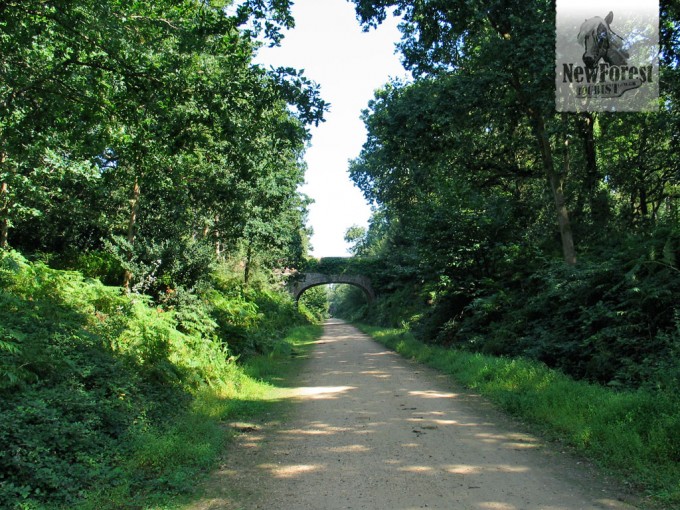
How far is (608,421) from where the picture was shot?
Result: 17.8ft

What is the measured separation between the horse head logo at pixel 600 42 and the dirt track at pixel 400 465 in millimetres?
8930

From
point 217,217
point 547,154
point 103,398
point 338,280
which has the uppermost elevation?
point 547,154

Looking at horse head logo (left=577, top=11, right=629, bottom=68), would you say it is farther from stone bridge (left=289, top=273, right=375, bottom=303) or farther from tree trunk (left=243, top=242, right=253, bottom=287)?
stone bridge (left=289, top=273, right=375, bottom=303)

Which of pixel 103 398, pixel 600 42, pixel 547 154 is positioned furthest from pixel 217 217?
pixel 600 42

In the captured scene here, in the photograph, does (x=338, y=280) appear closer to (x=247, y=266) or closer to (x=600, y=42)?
(x=247, y=266)

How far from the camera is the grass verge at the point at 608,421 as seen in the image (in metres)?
4.29

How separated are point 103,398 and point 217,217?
520 inches

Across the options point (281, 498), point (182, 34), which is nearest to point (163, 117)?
point (182, 34)

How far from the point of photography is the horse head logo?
436 inches

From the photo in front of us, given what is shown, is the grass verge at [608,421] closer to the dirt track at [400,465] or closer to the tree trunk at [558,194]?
the dirt track at [400,465]

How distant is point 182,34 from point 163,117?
1.44 m

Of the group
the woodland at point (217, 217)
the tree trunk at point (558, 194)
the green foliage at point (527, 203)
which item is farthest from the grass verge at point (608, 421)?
the tree trunk at point (558, 194)

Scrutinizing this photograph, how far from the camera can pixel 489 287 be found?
48.9ft

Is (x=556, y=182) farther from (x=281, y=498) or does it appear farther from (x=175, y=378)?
(x=281, y=498)
